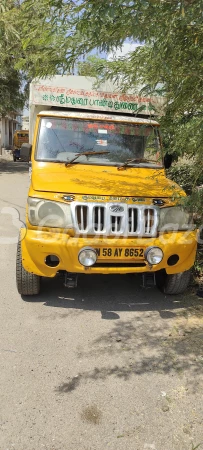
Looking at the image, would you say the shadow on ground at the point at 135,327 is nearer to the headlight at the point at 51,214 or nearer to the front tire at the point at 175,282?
the front tire at the point at 175,282

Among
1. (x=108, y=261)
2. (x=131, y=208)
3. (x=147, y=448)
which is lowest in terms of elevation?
(x=147, y=448)

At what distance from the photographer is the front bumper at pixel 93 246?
3764 millimetres

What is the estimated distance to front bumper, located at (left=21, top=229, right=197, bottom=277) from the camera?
376 cm

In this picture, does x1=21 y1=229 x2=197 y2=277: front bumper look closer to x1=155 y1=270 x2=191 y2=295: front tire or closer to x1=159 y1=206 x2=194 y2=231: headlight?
x1=159 y1=206 x2=194 y2=231: headlight

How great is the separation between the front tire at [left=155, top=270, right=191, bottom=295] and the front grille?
0.76 m

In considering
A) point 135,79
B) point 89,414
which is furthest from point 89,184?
point 89,414

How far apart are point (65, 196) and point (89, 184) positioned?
370 millimetres

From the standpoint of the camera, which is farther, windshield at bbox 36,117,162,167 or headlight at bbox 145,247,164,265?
windshield at bbox 36,117,162,167

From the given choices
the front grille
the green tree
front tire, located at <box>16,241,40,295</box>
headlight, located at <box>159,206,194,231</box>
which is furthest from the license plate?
the green tree

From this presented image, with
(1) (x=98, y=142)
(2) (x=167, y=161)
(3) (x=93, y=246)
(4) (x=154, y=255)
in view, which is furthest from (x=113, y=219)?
(2) (x=167, y=161)

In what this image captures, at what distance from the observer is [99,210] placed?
384cm

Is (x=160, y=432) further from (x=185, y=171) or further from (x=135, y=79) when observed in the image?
(x=185, y=171)

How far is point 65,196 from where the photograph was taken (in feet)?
12.6

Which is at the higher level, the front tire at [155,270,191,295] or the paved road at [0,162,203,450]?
the front tire at [155,270,191,295]
